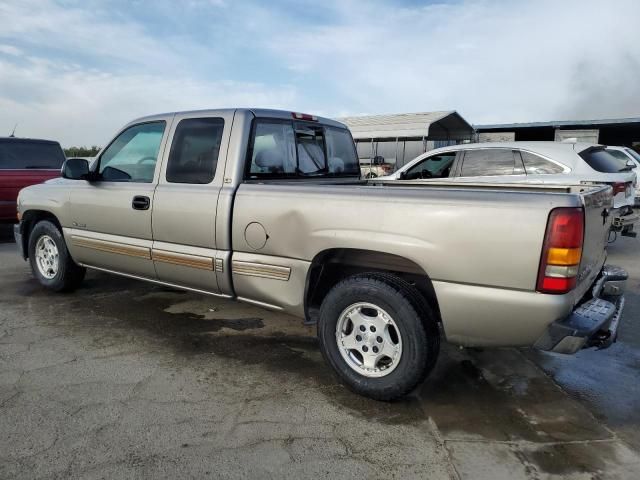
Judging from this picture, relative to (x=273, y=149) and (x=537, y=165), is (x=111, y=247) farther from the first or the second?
(x=537, y=165)

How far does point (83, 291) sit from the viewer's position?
5273 mm

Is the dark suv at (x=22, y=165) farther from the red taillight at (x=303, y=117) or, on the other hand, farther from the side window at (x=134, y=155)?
the red taillight at (x=303, y=117)

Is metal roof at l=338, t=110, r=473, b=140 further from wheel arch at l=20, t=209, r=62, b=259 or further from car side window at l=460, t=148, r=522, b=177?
wheel arch at l=20, t=209, r=62, b=259

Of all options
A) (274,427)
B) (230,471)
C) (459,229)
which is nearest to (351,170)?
(459,229)

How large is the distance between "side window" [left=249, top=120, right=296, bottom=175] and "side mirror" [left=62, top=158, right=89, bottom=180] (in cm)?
180

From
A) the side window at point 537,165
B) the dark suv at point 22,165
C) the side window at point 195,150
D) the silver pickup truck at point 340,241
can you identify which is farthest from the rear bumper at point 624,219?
the dark suv at point 22,165

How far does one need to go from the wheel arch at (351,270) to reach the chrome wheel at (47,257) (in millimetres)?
3215

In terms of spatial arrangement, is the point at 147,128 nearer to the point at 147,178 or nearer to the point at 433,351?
the point at 147,178

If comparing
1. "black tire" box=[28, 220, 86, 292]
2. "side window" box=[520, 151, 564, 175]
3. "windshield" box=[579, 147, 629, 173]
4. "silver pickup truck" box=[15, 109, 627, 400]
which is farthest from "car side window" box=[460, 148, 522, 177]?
"black tire" box=[28, 220, 86, 292]

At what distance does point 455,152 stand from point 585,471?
19.4 feet

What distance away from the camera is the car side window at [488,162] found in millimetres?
7152

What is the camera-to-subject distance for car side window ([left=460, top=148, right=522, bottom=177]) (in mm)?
7152

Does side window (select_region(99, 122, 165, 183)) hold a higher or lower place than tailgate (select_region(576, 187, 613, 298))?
higher

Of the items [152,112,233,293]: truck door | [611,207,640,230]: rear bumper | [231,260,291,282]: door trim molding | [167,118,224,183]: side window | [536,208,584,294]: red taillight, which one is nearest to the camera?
[536,208,584,294]: red taillight
